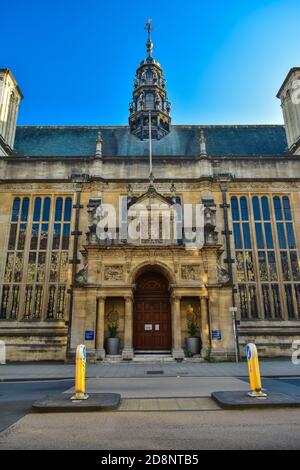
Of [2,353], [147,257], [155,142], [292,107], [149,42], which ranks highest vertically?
[149,42]

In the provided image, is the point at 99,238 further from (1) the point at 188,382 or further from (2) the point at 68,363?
(1) the point at 188,382

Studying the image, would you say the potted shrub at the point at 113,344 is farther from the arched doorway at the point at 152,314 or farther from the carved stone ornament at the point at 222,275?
the carved stone ornament at the point at 222,275

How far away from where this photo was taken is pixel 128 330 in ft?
58.6

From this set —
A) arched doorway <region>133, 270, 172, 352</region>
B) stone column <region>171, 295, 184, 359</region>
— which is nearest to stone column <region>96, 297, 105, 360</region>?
arched doorway <region>133, 270, 172, 352</region>

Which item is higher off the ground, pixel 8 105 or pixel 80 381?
pixel 8 105

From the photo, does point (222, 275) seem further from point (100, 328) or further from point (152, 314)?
point (100, 328)

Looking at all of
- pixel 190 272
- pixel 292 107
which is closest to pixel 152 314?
pixel 190 272

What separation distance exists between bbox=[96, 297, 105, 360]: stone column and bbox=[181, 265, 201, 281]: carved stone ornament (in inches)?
205

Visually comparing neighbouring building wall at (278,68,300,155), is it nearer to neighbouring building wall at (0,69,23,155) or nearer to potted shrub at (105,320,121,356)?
potted shrub at (105,320,121,356)

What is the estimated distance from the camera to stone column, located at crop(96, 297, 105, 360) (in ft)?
57.5

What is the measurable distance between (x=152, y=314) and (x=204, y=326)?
3641 mm

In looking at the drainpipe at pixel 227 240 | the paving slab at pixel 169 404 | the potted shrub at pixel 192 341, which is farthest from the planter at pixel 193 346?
the paving slab at pixel 169 404

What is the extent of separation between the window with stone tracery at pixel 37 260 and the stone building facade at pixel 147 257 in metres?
0.07

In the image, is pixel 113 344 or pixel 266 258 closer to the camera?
pixel 113 344
